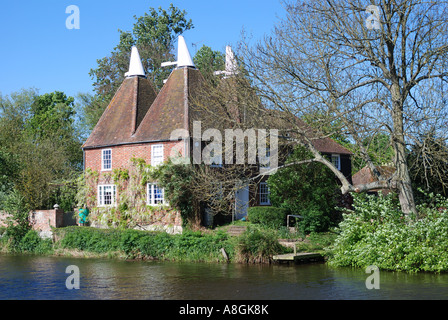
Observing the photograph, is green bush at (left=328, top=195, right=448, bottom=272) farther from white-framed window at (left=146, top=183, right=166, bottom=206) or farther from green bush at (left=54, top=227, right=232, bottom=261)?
white-framed window at (left=146, top=183, right=166, bottom=206)

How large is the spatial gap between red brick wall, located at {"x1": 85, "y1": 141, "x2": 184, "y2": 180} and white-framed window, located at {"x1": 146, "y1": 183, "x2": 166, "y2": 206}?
1650mm

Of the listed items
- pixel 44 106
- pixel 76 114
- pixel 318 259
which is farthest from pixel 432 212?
pixel 44 106

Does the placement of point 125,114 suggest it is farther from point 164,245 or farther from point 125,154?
point 164,245

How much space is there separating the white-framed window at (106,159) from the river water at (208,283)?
34.7 feet

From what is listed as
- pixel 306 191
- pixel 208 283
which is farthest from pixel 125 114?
pixel 208 283

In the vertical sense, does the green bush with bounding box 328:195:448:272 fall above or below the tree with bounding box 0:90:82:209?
below

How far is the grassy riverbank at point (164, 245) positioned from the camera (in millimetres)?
23109

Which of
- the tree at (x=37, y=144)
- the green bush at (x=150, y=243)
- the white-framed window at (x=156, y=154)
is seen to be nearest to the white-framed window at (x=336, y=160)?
the white-framed window at (x=156, y=154)

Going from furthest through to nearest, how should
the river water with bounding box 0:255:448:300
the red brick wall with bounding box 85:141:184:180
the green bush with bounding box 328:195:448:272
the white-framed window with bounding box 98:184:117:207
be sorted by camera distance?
the white-framed window with bounding box 98:184:117:207, the red brick wall with bounding box 85:141:184:180, the green bush with bounding box 328:195:448:272, the river water with bounding box 0:255:448:300

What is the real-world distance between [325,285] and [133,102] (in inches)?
834

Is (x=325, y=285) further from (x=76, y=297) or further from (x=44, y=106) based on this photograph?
(x=44, y=106)

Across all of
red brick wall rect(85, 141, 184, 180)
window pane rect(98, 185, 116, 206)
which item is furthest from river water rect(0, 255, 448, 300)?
window pane rect(98, 185, 116, 206)

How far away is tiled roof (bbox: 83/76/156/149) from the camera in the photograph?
3341 centimetres

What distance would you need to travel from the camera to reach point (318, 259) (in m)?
23.8
